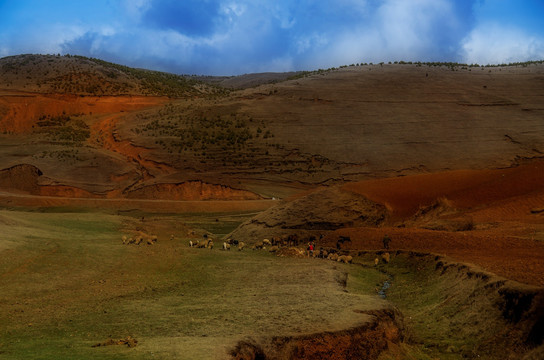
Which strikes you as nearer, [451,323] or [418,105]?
[451,323]

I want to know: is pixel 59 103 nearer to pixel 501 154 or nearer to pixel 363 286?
pixel 501 154

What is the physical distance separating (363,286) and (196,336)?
7.89m

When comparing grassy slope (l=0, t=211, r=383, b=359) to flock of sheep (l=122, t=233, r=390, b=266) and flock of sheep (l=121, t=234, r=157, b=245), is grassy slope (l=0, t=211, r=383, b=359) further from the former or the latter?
flock of sheep (l=122, t=233, r=390, b=266)

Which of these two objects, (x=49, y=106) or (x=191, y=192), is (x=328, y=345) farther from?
(x=49, y=106)

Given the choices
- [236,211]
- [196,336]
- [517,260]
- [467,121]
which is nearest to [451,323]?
[517,260]

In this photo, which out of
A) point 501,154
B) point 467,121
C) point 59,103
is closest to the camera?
point 501,154

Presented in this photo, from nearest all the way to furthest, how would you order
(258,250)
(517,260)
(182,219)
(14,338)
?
(14,338) < (517,260) < (258,250) < (182,219)

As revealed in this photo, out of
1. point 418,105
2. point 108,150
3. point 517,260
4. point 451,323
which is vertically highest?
point 418,105

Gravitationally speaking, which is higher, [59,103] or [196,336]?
[59,103]

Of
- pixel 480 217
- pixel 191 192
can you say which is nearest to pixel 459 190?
pixel 480 217

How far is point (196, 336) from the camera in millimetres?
9117

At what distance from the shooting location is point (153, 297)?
1284cm

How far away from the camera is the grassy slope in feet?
29.1

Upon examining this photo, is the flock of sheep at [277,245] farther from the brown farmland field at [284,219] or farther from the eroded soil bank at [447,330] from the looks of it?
the eroded soil bank at [447,330]
